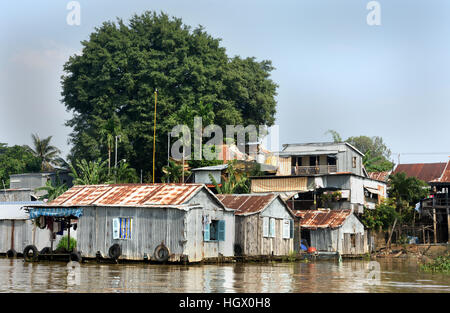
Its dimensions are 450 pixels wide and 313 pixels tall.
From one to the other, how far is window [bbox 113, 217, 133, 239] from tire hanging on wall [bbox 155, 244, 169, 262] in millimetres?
1985

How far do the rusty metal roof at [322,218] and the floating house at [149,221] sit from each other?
12.7m

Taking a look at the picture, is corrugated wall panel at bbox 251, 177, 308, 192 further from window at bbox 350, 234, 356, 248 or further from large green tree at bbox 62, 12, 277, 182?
large green tree at bbox 62, 12, 277, 182

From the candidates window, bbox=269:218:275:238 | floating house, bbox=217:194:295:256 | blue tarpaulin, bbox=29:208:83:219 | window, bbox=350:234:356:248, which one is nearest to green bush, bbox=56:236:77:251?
blue tarpaulin, bbox=29:208:83:219

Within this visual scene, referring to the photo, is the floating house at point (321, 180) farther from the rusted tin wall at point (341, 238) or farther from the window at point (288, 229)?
the window at point (288, 229)

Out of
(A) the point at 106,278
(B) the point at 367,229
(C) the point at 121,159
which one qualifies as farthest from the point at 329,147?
(A) the point at 106,278

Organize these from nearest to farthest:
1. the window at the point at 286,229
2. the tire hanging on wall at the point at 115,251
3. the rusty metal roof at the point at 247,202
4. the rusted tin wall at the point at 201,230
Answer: the rusted tin wall at the point at 201,230 < the tire hanging on wall at the point at 115,251 < the rusty metal roof at the point at 247,202 < the window at the point at 286,229

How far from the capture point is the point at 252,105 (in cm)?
7131

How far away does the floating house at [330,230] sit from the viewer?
44.1 meters

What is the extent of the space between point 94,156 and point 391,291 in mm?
47567

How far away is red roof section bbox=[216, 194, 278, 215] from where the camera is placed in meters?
35.7

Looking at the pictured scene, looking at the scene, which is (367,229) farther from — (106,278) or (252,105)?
(106,278)

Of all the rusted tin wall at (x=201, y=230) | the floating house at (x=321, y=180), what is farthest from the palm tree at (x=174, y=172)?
the rusted tin wall at (x=201, y=230)

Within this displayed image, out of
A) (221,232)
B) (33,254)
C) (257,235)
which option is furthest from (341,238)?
(33,254)

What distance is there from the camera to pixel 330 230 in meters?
44.0
